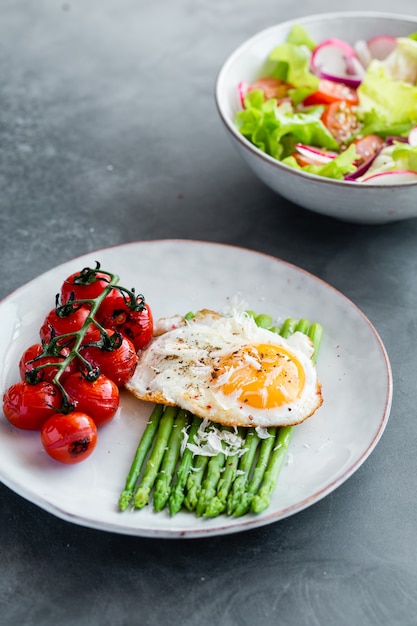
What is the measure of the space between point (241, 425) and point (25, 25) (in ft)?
17.7

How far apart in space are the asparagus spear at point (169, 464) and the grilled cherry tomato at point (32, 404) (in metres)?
0.53

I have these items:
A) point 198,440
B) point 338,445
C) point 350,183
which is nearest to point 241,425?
point 198,440

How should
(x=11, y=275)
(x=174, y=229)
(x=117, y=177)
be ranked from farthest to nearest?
1. (x=117, y=177)
2. (x=174, y=229)
3. (x=11, y=275)

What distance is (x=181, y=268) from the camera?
14.5 feet

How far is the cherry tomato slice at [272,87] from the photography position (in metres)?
5.40

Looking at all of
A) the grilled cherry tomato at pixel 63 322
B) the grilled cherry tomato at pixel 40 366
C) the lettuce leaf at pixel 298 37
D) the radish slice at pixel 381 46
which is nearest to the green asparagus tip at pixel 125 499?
the grilled cherry tomato at pixel 40 366

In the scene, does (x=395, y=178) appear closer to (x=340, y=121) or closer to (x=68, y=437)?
(x=340, y=121)

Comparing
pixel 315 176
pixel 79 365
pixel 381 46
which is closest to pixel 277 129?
pixel 315 176

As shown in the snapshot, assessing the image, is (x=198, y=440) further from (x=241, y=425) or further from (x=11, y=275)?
(x=11, y=275)

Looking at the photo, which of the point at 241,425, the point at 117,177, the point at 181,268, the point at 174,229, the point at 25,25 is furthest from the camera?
the point at 25,25

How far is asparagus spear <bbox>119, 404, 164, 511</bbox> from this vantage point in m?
3.24

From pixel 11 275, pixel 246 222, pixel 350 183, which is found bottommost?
pixel 11 275

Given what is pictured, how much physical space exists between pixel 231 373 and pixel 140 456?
1.86 feet

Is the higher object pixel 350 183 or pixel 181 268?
pixel 350 183
